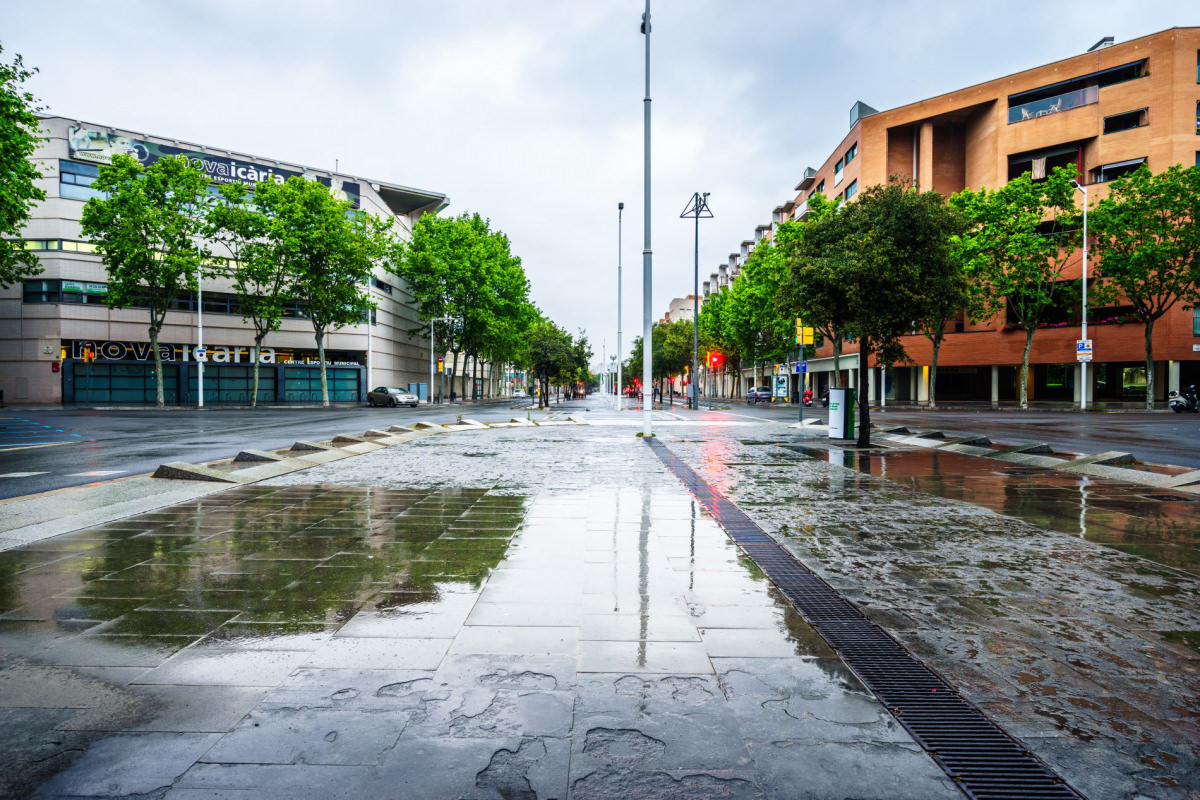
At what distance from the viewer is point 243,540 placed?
6.04 metres

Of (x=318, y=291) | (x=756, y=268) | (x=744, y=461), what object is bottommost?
(x=744, y=461)

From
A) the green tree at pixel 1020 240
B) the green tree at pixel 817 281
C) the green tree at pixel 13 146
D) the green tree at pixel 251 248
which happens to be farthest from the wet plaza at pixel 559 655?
the green tree at pixel 251 248

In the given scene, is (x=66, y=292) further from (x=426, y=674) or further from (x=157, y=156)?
(x=426, y=674)

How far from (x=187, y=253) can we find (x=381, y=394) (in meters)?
16.5

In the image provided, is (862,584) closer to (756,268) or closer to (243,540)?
(243,540)

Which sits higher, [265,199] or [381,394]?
[265,199]

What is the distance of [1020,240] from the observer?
39.2 meters

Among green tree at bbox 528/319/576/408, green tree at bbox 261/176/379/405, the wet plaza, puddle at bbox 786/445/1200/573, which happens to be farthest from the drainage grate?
green tree at bbox 528/319/576/408

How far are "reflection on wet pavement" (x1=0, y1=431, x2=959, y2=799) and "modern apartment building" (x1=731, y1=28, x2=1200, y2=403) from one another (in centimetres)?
4995

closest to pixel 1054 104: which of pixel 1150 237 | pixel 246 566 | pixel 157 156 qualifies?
pixel 1150 237

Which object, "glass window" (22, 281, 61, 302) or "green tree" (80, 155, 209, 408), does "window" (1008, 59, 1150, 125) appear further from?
"glass window" (22, 281, 61, 302)

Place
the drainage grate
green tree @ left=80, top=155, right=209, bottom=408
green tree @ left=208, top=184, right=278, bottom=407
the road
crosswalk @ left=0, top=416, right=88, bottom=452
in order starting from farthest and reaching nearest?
green tree @ left=208, top=184, right=278, bottom=407, green tree @ left=80, top=155, right=209, bottom=408, crosswalk @ left=0, top=416, right=88, bottom=452, the road, the drainage grate

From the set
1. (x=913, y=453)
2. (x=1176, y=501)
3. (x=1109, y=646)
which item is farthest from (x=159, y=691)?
(x=913, y=453)

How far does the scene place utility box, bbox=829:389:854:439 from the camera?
18.0 metres
